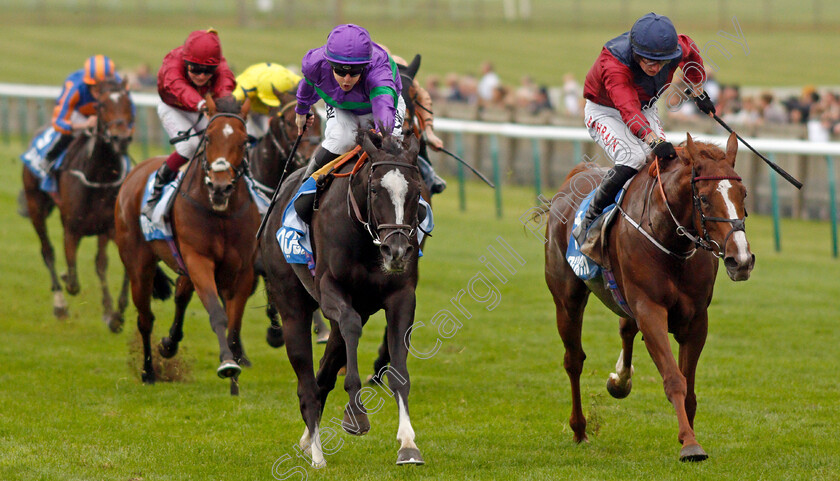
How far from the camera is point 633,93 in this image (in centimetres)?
633

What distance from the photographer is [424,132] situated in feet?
28.5

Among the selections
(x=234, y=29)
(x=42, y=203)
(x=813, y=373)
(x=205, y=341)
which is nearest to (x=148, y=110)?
(x=42, y=203)

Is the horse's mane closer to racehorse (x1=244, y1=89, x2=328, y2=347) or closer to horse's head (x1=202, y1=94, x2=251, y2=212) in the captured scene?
horse's head (x1=202, y1=94, x2=251, y2=212)

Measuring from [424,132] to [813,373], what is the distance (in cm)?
345

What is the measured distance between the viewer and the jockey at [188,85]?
26.6 feet

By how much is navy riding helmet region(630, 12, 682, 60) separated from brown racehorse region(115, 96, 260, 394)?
9.05ft

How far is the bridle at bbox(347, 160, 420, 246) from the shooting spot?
5355mm

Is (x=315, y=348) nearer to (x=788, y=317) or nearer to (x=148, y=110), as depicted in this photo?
(x=788, y=317)

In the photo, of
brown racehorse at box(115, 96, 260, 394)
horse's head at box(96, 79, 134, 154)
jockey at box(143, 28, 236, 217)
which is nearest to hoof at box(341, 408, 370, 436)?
brown racehorse at box(115, 96, 260, 394)

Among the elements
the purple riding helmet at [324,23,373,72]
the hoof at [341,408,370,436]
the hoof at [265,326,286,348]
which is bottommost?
the hoof at [265,326,286,348]

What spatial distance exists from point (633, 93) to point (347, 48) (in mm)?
1616

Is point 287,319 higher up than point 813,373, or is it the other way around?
point 287,319

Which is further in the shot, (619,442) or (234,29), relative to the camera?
(234,29)

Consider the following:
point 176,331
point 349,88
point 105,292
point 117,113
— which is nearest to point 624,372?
point 349,88
